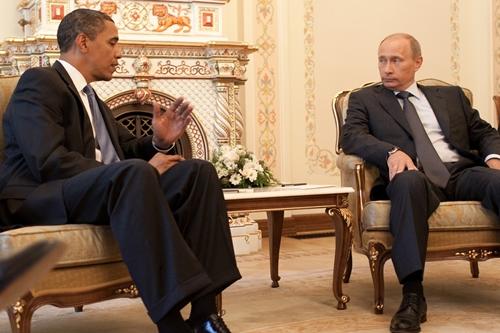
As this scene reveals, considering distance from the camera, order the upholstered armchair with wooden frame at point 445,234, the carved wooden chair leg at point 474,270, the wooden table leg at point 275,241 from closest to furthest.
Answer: the upholstered armchair with wooden frame at point 445,234, the wooden table leg at point 275,241, the carved wooden chair leg at point 474,270

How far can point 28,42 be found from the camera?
421 cm

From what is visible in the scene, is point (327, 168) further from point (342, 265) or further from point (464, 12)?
point (342, 265)

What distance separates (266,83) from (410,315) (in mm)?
3229

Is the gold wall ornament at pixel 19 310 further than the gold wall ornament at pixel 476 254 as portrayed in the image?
No

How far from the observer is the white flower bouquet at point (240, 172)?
3.20 m

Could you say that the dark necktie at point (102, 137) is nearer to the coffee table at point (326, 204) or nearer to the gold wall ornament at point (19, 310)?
the coffee table at point (326, 204)

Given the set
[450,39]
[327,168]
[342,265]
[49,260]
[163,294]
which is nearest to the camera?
[49,260]

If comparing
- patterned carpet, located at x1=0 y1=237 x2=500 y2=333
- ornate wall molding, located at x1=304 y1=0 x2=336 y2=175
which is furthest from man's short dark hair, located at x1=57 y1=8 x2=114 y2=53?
ornate wall molding, located at x1=304 y1=0 x2=336 y2=175

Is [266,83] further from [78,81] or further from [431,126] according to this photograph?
[78,81]

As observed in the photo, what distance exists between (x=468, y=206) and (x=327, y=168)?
296 cm

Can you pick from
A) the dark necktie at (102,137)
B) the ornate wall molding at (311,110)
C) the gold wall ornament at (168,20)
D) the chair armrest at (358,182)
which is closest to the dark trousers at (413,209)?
the chair armrest at (358,182)

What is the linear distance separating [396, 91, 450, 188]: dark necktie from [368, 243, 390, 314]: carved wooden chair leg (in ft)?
1.41

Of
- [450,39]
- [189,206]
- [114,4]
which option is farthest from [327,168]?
[189,206]

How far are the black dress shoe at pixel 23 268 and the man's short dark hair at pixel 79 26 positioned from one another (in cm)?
221
